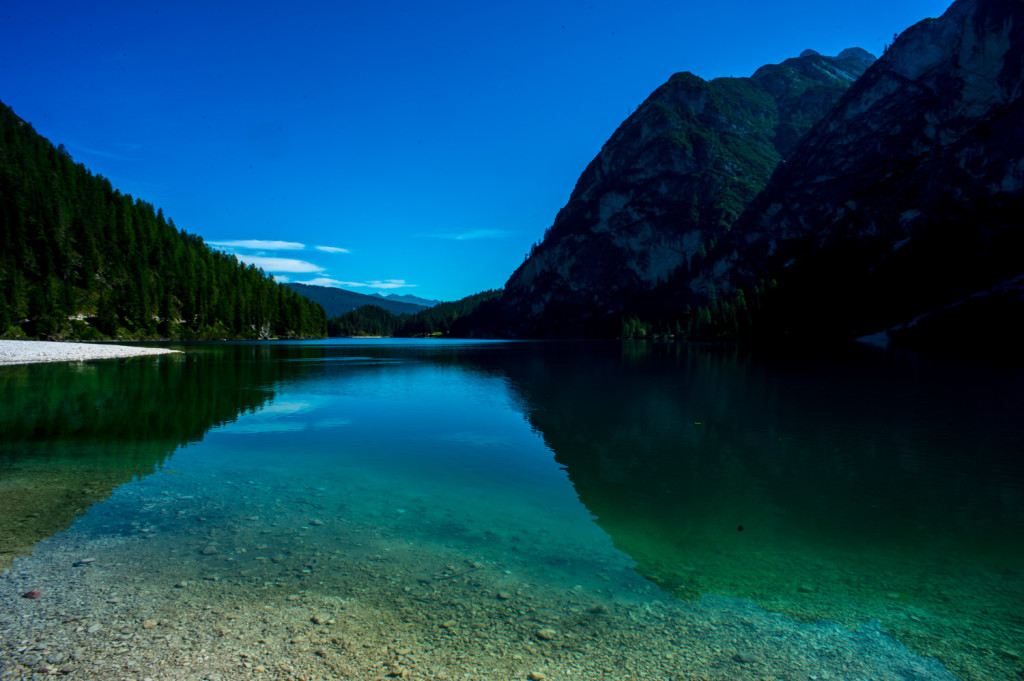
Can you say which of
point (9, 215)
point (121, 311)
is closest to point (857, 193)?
point (121, 311)

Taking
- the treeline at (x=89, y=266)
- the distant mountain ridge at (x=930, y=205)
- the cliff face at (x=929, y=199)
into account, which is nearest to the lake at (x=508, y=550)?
the treeline at (x=89, y=266)

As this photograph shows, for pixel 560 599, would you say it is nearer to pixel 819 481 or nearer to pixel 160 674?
pixel 160 674

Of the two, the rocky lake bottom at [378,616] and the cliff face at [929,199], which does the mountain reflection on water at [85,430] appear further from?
the cliff face at [929,199]

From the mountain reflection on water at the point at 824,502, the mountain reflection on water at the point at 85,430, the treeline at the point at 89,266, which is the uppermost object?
the treeline at the point at 89,266

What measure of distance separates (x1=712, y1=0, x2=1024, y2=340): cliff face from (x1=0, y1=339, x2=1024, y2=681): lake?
12952cm

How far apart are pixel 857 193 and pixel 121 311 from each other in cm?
22846

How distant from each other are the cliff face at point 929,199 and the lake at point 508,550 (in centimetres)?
12952

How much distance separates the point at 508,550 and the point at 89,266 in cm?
17585

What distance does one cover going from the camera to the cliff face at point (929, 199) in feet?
412

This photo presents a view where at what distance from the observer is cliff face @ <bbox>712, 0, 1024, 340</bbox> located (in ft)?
412

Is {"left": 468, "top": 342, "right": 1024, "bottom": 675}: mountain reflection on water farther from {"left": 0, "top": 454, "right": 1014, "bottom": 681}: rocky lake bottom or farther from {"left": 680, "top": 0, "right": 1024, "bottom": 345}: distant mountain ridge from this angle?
{"left": 680, "top": 0, "right": 1024, "bottom": 345}: distant mountain ridge

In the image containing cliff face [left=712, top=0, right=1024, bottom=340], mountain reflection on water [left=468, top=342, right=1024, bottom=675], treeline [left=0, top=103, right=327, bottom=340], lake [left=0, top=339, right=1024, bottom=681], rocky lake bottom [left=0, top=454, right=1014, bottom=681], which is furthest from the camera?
cliff face [left=712, top=0, right=1024, bottom=340]

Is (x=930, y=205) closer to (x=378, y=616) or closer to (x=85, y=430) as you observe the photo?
(x=378, y=616)

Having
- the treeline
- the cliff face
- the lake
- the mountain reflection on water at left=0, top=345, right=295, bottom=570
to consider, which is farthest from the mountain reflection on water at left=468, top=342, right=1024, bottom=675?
the treeline
